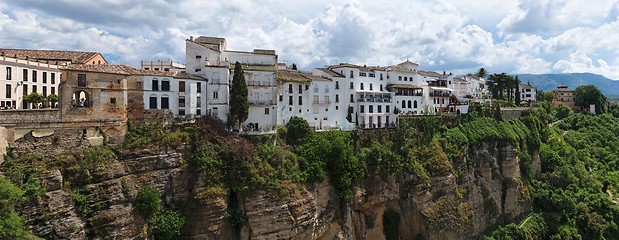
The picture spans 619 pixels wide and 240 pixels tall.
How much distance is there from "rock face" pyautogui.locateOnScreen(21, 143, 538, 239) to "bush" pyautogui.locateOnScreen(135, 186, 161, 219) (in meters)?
0.38

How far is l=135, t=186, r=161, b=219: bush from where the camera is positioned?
27844 millimetres

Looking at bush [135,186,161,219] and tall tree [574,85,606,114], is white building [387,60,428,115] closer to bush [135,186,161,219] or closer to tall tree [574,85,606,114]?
bush [135,186,161,219]

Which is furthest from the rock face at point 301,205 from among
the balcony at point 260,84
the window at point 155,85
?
the balcony at point 260,84

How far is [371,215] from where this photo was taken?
3884 centimetres

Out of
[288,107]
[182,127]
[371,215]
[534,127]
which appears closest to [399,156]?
[371,215]

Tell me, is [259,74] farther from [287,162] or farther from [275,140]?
[287,162]

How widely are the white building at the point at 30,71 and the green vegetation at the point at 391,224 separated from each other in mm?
29666

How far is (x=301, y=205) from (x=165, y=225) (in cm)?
981

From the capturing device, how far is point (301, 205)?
32.7 m

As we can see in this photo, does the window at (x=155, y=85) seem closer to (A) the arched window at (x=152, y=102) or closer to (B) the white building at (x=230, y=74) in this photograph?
(A) the arched window at (x=152, y=102)

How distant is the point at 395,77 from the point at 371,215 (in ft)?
65.5

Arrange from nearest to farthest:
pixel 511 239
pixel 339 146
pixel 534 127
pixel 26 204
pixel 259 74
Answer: pixel 26 204 < pixel 339 146 < pixel 259 74 < pixel 511 239 < pixel 534 127

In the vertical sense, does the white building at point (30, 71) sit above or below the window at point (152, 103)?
above

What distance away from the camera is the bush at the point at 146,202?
27844mm
